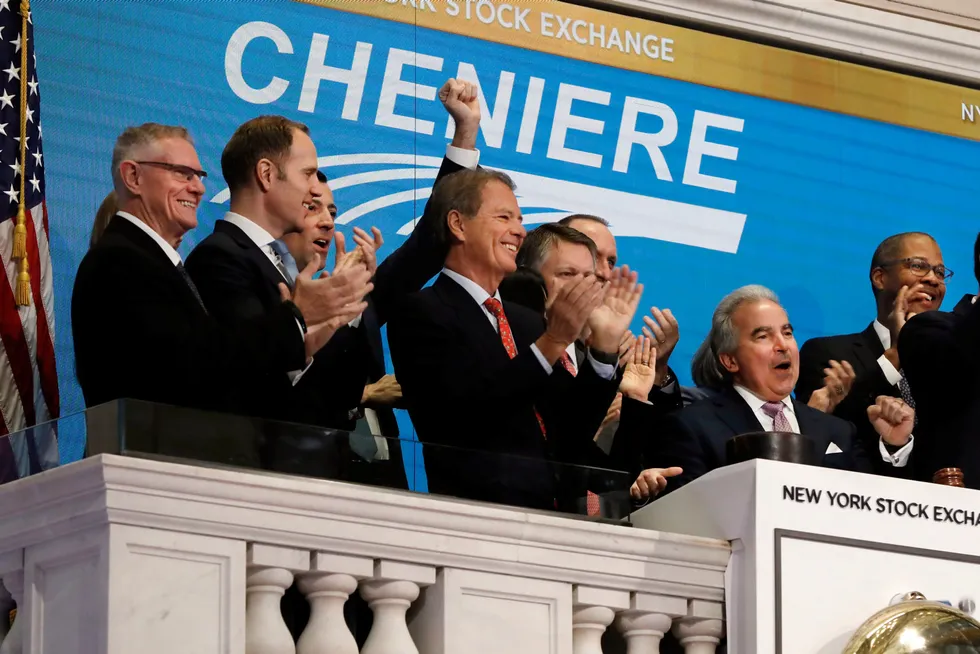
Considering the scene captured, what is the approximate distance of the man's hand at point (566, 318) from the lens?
14.0ft

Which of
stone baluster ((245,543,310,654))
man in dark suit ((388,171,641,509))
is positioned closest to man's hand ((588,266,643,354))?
man in dark suit ((388,171,641,509))

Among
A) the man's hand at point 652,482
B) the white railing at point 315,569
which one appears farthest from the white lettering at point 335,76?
the white railing at point 315,569

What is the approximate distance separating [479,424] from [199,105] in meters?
1.26

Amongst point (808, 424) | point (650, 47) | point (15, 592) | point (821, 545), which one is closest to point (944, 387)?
point (808, 424)

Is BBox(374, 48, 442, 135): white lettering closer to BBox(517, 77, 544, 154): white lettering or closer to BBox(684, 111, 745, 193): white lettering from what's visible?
BBox(517, 77, 544, 154): white lettering

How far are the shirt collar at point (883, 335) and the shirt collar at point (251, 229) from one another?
230 cm

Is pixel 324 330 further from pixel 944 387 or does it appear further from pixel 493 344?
pixel 944 387

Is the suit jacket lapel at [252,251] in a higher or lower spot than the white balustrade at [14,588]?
higher

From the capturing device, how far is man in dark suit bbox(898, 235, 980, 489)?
15.4 ft

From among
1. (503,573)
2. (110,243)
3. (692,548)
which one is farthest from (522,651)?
(110,243)

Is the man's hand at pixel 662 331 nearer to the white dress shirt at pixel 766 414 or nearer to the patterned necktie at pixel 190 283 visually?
the white dress shirt at pixel 766 414

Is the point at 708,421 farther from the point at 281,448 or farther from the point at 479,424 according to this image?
the point at 281,448

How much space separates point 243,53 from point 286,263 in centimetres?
74

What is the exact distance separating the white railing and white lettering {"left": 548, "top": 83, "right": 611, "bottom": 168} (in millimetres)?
2608
